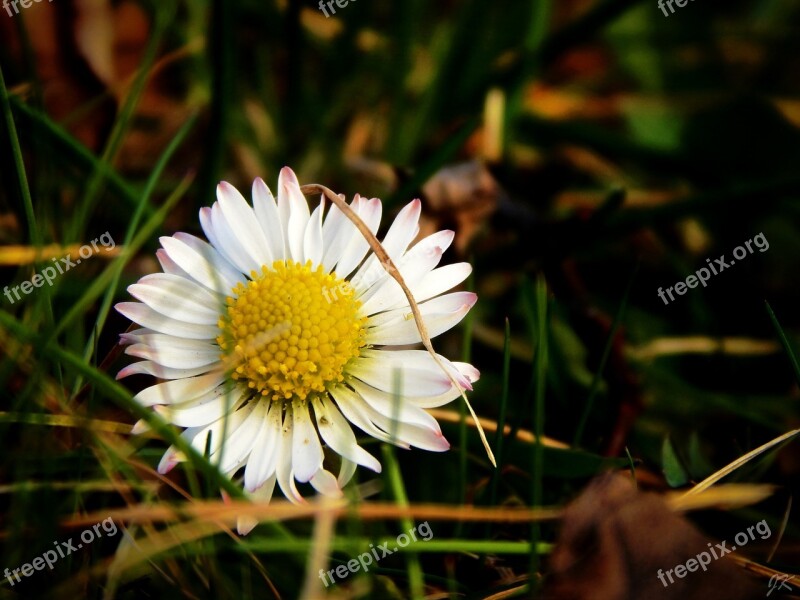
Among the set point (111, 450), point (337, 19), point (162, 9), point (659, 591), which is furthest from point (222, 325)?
point (337, 19)

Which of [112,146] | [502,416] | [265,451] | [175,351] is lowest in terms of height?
[502,416]

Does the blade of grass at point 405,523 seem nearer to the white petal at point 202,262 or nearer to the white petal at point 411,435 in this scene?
the white petal at point 411,435

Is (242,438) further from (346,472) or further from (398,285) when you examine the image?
(398,285)

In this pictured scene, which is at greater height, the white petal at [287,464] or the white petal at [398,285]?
the white petal at [398,285]
